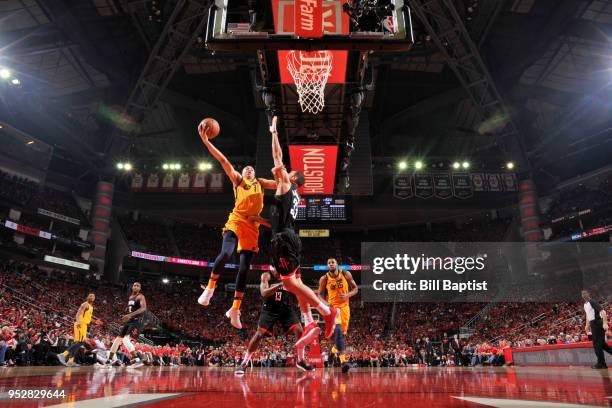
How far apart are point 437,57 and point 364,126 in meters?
5.52

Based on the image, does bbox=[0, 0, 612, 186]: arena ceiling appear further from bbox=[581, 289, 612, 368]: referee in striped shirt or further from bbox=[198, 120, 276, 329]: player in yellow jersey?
bbox=[198, 120, 276, 329]: player in yellow jersey

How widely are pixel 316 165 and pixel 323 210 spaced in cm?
643

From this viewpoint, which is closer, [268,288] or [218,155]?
[218,155]

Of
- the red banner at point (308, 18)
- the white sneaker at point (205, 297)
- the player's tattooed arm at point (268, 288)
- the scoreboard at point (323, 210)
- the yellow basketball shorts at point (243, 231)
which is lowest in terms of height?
the white sneaker at point (205, 297)

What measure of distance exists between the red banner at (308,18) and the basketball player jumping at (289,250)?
1727mm

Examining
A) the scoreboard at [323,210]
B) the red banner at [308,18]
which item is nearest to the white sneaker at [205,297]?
the red banner at [308,18]

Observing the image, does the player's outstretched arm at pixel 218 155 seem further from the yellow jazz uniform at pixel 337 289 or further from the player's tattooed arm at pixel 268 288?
the yellow jazz uniform at pixel 337 289

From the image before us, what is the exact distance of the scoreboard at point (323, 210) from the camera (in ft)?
78.2

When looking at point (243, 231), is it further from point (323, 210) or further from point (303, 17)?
point (323, 210)

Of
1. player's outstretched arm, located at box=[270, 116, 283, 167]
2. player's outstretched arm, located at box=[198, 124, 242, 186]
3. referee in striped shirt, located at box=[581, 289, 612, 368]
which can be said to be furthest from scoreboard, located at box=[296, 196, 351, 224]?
player's outstretched arm, located at box=[270, 116, 283, 167]

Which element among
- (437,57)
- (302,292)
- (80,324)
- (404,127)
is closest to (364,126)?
(437,57)

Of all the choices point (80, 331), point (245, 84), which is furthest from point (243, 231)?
point (245, 84)

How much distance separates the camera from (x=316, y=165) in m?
18.0

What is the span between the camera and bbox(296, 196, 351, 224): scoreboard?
78.2 ft
